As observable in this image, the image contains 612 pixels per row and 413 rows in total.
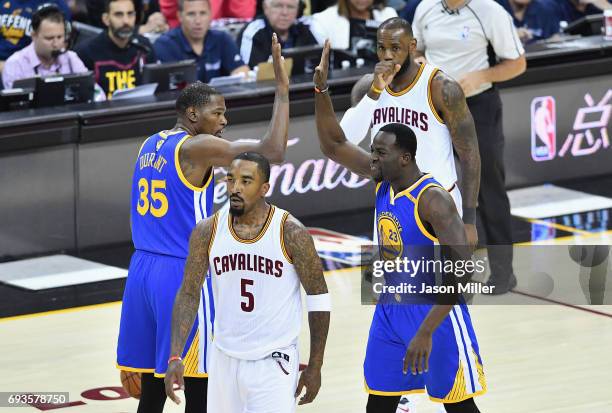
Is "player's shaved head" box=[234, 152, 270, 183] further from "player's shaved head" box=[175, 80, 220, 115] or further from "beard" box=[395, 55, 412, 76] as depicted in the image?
"beard" box=[395, 55, 412, 76]

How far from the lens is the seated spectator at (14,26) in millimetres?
12336

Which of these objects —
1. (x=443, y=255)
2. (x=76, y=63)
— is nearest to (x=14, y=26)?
(x=76, y=63)

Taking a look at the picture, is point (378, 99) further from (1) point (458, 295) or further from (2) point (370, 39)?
(2) point (370, 39)

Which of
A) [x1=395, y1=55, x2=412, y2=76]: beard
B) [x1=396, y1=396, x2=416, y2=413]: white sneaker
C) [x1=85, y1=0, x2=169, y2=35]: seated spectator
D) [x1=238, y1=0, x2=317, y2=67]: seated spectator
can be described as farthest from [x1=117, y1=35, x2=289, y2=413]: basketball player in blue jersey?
[x1=85, y1=0, x2=169, y2=35]: seated spectator

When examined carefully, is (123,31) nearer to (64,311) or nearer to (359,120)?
(64,311)

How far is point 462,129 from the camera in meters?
7.72

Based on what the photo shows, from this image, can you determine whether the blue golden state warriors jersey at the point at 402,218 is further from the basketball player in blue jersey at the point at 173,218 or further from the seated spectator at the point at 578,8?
the seated spectator at the point at 578,8

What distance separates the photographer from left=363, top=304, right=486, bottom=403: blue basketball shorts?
20.1 feet

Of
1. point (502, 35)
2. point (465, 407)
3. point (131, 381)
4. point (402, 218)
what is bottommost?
point (131, 381)

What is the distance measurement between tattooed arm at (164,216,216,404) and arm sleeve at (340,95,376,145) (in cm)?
169

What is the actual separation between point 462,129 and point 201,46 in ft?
15.8

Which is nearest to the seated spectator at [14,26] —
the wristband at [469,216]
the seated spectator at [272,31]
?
the seated spectator at [272,31]

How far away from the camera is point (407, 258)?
20.3 ft

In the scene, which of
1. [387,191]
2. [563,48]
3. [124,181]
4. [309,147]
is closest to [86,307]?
[124,181]
